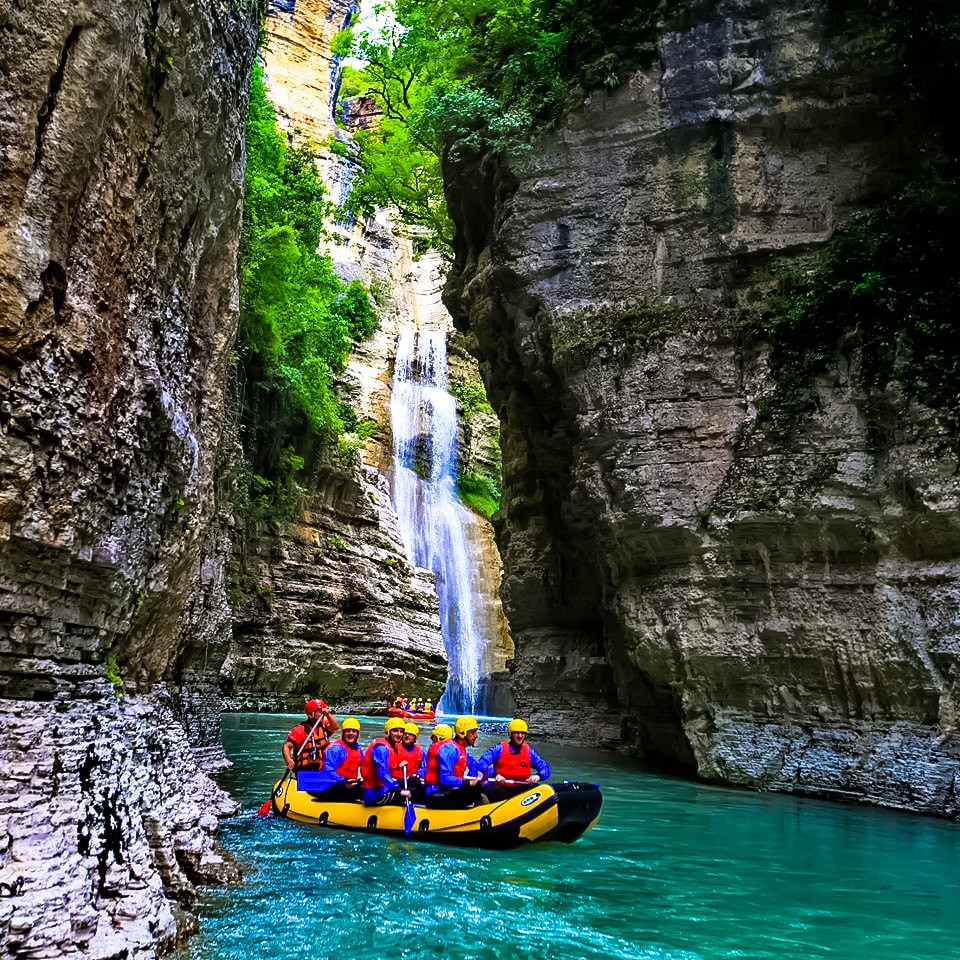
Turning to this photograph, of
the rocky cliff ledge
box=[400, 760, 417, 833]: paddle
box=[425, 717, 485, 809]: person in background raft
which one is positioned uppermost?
the rocky cliff ledge

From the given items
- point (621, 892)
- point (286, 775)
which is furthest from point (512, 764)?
point (286, 775)

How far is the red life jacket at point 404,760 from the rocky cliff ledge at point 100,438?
232 centimetres

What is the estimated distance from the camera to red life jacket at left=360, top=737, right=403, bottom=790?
1014 centimetres

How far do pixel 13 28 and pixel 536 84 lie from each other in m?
12.2

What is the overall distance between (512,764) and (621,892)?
2771 mm

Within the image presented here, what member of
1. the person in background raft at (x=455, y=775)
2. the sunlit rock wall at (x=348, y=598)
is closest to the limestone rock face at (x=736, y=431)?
the person in background raft at (x=455, y=775)

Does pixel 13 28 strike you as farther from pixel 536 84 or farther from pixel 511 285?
pixel 536 84

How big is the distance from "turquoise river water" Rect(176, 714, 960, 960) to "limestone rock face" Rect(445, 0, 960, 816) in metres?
1.58

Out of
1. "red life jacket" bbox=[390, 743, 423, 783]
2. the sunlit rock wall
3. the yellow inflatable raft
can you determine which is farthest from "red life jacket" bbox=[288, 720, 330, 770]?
the sunlit rock wall

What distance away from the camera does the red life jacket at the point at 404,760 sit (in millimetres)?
10141

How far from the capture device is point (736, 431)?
43.1 ft

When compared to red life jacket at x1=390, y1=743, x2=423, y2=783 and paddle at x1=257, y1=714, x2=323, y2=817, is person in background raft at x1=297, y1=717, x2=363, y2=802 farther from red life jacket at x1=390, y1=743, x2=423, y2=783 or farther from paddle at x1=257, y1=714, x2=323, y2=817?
red life jacket at x1=390, y1=743, x2=423, y2=783

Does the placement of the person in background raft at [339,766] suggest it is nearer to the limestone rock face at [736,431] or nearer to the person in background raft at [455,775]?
the person in background raft at [455,775]

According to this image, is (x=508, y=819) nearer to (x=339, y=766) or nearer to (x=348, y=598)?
(x=339, y=766)
